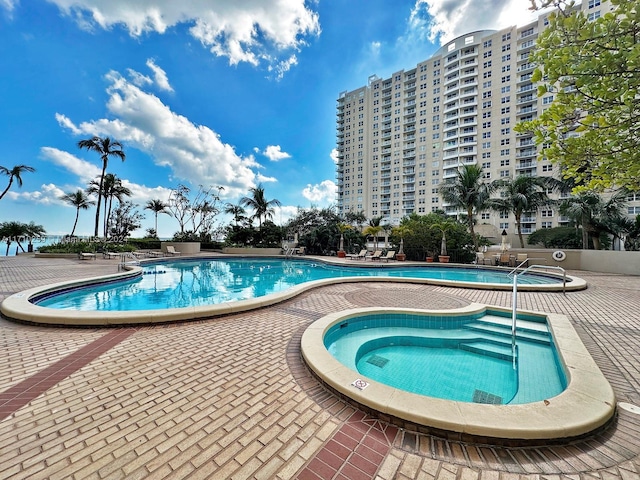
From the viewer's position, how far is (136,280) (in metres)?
11.2

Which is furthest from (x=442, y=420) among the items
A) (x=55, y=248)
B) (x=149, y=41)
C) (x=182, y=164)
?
(x=55, y=248)

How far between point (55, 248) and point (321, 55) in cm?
2616

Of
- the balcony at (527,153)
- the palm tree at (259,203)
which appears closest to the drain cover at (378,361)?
the palm tree at (259,203)

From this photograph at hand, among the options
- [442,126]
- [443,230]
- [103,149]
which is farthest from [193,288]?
[442,126]

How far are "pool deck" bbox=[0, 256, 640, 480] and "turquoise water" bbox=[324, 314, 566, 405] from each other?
2.51ft

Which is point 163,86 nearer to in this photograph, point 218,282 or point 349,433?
point 218,282

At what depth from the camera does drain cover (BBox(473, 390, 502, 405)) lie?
123 inches

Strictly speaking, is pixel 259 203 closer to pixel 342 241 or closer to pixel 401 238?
pixel 342 241

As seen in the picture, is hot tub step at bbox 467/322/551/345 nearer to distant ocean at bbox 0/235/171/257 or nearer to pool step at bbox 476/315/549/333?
pool step at bbox 476/315/549/333

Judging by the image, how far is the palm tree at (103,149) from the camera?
21.1 metres

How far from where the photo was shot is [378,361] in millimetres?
4105

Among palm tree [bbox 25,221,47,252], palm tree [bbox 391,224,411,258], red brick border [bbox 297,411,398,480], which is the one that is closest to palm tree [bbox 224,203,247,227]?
palm tree [bbox 391,224,411,258]

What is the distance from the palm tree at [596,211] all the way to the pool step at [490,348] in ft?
61.5

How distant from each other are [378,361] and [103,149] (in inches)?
1103
